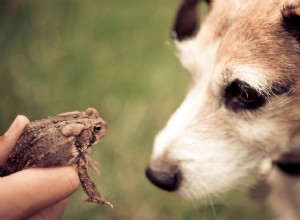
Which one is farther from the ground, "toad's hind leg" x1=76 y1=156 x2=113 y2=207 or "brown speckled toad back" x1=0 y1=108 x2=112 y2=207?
"brown speckled toad back" x1=0 y1=108 x2=112 y2=207

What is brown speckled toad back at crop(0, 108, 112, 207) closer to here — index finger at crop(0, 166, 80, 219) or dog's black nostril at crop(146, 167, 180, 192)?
index finger at crop(0, 166, 80, 219)

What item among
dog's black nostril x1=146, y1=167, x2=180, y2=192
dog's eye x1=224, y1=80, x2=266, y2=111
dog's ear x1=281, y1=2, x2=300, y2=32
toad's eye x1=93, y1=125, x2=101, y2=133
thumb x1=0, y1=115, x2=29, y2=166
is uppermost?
dog's ear x1=281, y1=2, x2=300, y2=32

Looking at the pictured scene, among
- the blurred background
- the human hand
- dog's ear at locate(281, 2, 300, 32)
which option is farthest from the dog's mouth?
dog's ear at locate(281, 2, 300, 32)

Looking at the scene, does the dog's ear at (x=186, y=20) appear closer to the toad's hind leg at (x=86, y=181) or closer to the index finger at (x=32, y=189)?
the toad's hind leg at (x=86, y=181)

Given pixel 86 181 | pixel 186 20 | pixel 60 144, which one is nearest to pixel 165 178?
pixel 86 181

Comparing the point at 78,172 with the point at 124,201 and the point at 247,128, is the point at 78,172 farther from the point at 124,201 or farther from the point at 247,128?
the point at 124,201

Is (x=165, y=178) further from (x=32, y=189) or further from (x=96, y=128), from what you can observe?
(x=32, y=189)
